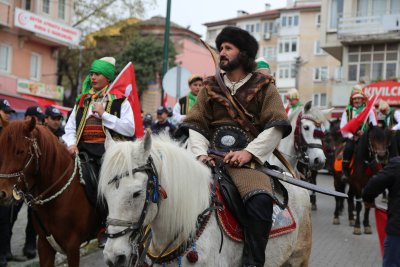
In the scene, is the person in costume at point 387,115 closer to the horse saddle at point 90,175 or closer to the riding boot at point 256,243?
the horse saddle at point 90,175

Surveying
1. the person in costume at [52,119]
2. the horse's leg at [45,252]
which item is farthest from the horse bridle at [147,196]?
the person in costume at [52,119]

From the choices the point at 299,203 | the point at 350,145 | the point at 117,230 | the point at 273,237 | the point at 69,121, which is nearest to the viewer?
the point at 117,230

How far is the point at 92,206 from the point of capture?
17.3 feet

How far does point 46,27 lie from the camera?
91.4 feet

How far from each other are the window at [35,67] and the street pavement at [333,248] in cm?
1960

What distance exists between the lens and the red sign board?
91.4 feet

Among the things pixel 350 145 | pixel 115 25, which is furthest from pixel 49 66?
pixel 350 145

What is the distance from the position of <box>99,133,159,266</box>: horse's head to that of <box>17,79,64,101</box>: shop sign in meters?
25.4

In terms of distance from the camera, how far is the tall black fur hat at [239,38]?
4.03 meters

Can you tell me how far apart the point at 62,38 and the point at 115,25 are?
3.45m

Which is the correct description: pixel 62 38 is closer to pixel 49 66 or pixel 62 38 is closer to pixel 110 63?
pixel 49 66

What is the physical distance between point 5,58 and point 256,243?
26.3 m

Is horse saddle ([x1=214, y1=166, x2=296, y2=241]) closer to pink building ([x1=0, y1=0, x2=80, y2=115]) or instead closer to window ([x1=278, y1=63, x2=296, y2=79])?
pink building ([x1=0, y1=0, x2=80, y2=115])

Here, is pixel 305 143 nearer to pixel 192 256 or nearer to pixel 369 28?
pixel 192 256
